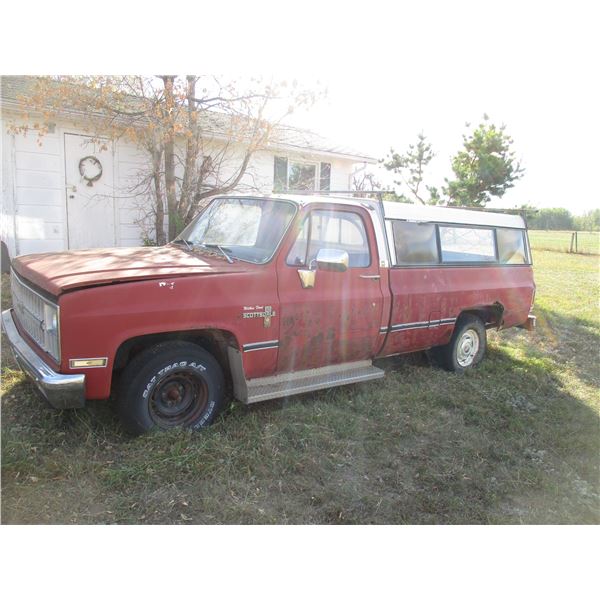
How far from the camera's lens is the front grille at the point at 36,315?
11.3 ft

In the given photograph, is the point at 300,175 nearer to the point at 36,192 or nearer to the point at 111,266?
the point at 36,192

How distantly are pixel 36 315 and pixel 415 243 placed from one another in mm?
3526

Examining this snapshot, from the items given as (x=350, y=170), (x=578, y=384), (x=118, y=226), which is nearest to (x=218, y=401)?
(x=578, y=384)

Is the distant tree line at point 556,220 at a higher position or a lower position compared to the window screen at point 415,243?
higher

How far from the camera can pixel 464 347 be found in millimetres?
6047

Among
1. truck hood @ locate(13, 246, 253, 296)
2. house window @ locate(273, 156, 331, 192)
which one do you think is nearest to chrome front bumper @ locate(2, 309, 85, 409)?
truck hood @ locate(13, 246, 253, 296)

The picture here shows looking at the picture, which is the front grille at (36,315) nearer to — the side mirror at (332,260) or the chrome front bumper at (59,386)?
the chrome front bumper at (59,386)

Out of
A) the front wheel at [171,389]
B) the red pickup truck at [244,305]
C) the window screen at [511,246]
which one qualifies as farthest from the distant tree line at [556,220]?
the front wheel at [171,389]

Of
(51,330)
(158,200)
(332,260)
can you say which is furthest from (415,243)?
(158,200)

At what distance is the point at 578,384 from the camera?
6.00 meters

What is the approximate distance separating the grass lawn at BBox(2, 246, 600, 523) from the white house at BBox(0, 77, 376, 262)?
574 cm

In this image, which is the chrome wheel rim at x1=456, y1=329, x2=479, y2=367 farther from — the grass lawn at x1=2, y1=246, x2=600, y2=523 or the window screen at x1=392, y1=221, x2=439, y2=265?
the window screen at x1=392, y1=221, x2=439, y2=265

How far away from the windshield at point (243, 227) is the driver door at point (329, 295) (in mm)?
167

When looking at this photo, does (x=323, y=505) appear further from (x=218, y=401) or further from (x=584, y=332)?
(x=584, y=332)
